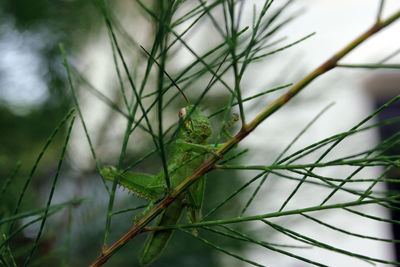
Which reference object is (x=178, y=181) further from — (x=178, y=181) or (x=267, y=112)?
(x=267, y=112)

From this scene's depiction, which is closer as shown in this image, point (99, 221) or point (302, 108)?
point (99, 221)

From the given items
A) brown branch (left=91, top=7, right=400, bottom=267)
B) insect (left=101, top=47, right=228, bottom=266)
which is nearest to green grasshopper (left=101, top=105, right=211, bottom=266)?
insect (left=101, top=47, right=228, bottom=266)

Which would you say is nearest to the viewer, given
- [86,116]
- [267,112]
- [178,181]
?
[267,112]

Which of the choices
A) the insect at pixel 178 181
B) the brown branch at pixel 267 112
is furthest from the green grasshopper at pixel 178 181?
the brown branch at pixel 267 112

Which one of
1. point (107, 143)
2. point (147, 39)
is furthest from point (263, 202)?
point (147, 39)

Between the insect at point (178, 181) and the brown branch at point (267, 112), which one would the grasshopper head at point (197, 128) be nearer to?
the insect at point (178, 181)

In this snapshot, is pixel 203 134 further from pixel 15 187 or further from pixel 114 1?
A: pixel 114 1

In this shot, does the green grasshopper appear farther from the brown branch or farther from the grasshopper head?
the brown branch

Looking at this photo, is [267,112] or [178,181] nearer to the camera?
[267,112]

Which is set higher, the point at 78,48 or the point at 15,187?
the point at 78,48

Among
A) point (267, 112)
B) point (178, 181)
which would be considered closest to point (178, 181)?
point (178, 181)

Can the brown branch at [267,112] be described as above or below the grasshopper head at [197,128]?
below
